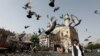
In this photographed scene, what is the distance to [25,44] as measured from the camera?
84.2 meters

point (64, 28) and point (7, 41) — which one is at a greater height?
point (64, 28)

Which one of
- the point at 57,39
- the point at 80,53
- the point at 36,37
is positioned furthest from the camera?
the point at 57,39

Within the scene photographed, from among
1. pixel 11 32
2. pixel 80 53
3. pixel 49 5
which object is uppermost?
pixel 11 32

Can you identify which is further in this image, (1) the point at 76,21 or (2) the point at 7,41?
(2) the point at 7,41

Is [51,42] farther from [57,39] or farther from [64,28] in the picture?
[64,28]

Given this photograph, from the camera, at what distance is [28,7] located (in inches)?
878

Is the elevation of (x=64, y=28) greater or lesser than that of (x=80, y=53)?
greater

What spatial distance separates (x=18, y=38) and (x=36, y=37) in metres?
12.9

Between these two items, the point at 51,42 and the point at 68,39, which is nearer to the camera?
the point at 51,42

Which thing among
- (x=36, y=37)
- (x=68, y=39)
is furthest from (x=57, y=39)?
(x=36, y=37)

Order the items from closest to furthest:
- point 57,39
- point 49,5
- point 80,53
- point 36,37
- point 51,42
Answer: point 80,53, point 49,5, point 36,37, point 51,42, point 57,39

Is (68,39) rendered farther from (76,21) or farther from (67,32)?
(76,21)

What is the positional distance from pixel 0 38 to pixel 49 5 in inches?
1979

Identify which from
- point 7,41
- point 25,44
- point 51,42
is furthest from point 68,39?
point 7,41
